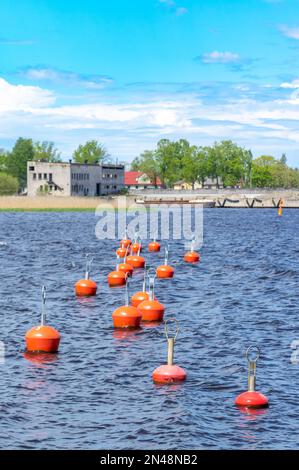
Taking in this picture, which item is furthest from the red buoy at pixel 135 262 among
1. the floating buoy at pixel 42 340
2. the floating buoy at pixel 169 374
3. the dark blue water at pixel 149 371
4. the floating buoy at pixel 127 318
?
the floating buoy at pixel 169 374

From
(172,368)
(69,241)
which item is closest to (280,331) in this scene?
(172,368)

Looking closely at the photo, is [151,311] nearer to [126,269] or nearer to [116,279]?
[116,279]

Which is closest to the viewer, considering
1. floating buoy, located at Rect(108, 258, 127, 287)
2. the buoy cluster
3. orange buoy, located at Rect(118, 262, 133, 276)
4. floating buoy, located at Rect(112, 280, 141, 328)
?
the buoy cluster

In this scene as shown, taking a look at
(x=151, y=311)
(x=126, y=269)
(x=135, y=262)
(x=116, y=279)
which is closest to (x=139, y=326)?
(x=151, y=311)

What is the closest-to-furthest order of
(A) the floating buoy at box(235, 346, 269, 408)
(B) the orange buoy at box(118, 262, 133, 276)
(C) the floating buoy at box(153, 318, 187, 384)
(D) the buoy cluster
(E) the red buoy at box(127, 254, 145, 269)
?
(A) the floating buoy at box(235, 346, 269, 408) → (D) the buoy cluster → (C) the floating buoy at box(153, 318, 187, 384) → (B) the orange buoy at box(118, 262, 133, 276) → (E) the red buoy at box(127, 254, 145, 269)

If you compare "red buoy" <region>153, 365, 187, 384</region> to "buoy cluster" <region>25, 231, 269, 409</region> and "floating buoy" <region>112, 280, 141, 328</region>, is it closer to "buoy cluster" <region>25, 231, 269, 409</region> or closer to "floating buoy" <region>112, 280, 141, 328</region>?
"buoy cluster" <region>25, 231, 269, 409</region>

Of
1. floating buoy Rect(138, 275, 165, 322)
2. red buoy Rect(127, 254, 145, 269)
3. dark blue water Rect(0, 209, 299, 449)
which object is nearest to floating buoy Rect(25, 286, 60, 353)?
dark blue water Rect(0, 209, 299, 449)

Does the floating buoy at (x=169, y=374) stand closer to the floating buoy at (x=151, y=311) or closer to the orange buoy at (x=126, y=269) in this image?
the floating buoy at (x=151, y=311)

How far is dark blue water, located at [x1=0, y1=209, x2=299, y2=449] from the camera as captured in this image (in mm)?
25141

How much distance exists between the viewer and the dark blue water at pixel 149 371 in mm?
25141

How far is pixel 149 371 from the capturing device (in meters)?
32.2

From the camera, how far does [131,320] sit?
4025 centimetres
